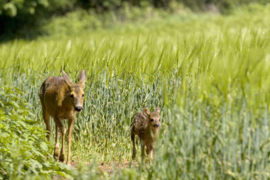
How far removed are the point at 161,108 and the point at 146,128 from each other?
0.66 metres

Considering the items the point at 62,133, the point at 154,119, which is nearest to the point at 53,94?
the point at 62,133

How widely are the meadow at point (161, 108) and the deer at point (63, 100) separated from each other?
0.23m

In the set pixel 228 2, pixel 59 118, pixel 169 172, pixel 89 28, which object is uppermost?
pixel 228 2

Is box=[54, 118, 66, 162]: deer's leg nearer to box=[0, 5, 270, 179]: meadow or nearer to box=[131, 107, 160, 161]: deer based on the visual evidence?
box=[0, 5, 270, 179]: meadow

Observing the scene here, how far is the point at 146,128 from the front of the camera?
6289 millimetres

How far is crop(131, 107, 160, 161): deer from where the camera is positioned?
6043 mm

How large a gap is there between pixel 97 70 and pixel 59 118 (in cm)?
123

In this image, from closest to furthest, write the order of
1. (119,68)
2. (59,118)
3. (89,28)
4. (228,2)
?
(59,118) → (119,68) → (89,28) → (228,2)

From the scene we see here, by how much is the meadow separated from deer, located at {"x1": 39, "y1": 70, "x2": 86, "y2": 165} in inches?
9.1

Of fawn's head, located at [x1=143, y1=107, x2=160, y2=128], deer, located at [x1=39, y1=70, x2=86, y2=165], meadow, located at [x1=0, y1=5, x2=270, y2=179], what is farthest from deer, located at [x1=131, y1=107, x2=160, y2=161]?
deer, located at [x1=39, y1=70, x2=86, y2=165]

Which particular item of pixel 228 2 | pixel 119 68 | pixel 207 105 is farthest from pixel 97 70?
pixel 228 2

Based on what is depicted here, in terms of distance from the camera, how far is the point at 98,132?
23.6ft

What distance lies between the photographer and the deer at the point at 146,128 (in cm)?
604

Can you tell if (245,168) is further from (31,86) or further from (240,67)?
(31,86)
